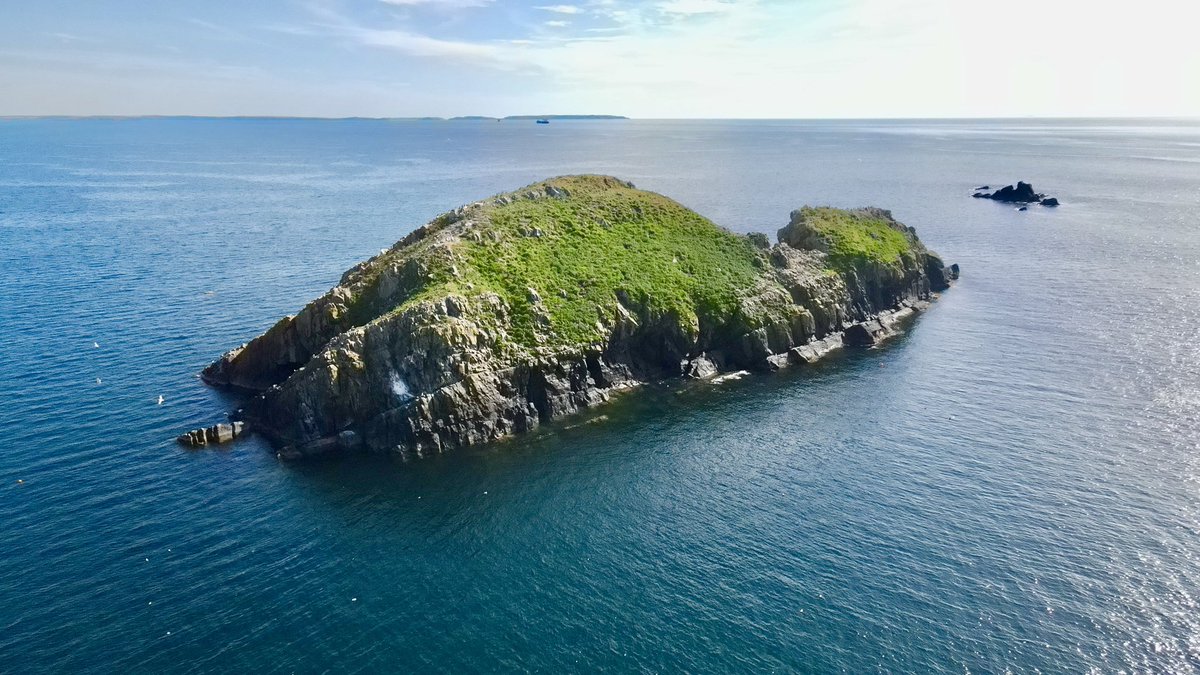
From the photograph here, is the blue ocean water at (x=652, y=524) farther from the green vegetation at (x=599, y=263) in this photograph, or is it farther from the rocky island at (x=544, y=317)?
the green vegetation at (x=599, y=263)

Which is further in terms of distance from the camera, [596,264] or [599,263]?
[599,263]

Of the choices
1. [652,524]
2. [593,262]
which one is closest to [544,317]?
[593,262]

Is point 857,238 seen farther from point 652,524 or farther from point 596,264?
point 652,524

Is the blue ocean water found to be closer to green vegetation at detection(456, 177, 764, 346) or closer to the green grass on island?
the green grass on island

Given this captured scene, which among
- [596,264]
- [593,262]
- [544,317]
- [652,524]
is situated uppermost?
[593,262]

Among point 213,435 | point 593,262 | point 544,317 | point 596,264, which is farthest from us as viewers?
point 593,262

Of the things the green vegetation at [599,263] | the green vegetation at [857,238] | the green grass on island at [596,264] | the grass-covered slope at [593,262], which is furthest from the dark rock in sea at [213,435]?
the green vegetation at [857,238]

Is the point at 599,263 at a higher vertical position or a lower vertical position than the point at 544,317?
higher
